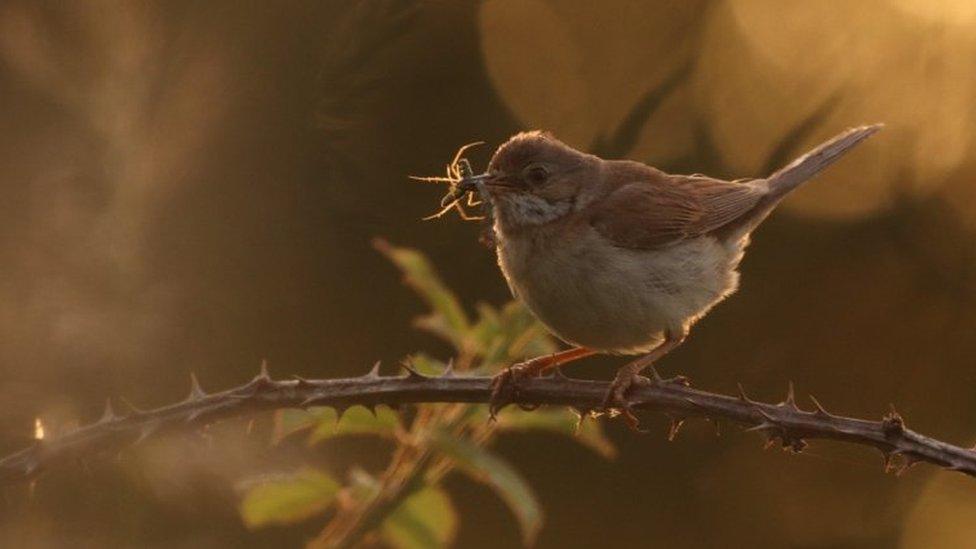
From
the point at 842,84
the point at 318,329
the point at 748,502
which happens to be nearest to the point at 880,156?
the point at 842,84

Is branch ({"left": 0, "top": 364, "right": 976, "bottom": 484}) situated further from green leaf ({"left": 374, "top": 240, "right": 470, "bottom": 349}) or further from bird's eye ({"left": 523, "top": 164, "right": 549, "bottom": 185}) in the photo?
bird's eye ({"left": 523, "top": 164, "right": 549, "bottom": 185})

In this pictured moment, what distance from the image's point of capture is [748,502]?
6.29 metres

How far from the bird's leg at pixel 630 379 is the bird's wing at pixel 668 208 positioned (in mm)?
417

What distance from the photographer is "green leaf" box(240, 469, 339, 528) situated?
265 centimetres

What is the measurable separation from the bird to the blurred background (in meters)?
0.27

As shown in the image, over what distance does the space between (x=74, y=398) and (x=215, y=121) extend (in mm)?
1933

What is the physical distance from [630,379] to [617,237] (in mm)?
1149

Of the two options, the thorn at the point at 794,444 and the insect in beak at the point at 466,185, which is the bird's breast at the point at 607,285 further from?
the thorn at the point at 794,444

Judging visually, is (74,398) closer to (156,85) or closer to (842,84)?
(156,85)

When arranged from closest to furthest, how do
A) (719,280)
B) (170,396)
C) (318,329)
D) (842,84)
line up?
(170,396)
(719,280)
(842,84)
(318,329)

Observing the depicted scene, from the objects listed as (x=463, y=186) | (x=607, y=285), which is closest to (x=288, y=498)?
(x=607, y=285)

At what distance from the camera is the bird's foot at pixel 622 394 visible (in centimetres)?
293

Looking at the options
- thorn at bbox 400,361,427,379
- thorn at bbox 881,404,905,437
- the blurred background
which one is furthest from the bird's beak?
thorn at bbox 881,404,905,437

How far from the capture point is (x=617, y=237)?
4648 millimetres
